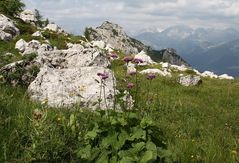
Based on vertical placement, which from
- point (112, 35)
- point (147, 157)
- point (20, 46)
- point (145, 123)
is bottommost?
point (147, 157)

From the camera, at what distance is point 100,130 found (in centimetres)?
707

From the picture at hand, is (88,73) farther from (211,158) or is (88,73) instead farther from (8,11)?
(8,11)

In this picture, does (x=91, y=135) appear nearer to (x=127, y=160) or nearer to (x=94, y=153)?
(x=94, y=153)

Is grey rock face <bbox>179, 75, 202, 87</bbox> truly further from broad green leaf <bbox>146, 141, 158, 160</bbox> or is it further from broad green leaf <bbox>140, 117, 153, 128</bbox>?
broad green leaf <bbox>146, 141, 158, 160</bbox>

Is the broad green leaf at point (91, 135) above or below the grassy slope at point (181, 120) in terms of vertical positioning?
above

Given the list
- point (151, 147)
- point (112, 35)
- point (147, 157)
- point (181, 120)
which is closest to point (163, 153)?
point (151, 147)

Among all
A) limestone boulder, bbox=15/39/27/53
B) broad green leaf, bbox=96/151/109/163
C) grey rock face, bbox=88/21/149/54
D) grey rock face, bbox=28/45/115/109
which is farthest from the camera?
grey rock face, bbox=88/21/149/54

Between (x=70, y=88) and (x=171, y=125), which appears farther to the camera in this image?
(x=70, y=88)

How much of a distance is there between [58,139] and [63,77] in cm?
842

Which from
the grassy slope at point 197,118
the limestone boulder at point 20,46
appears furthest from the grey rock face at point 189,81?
the limestone boulder at point 20,46

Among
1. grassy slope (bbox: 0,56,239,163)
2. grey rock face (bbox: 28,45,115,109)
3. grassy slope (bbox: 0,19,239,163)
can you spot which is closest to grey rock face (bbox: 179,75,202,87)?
grassy slope (bbox: 0,56,239,163)

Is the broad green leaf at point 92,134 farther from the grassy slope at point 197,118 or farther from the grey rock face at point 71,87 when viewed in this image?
the grey rock face at point 71,87

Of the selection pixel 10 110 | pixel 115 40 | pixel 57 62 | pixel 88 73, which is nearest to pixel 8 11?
pixel 57 62

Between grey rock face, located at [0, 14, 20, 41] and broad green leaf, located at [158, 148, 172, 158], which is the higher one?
grey rock face, located at [0, 14, 20, 41]
